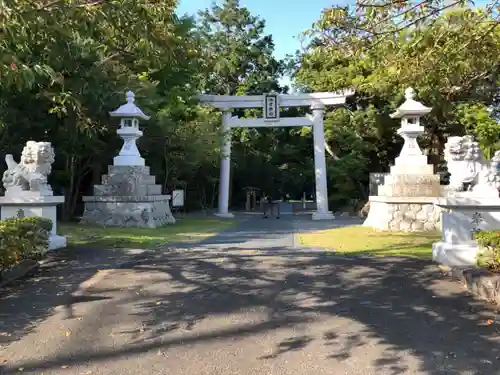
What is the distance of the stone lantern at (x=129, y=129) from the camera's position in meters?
15.2

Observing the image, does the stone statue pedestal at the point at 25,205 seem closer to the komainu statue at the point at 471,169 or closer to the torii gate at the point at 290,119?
the komainu statue at the point at 471,169

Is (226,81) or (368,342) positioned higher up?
(226,81)

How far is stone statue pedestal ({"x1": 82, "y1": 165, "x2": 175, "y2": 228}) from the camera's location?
14539 mm

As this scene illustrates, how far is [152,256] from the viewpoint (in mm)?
8336

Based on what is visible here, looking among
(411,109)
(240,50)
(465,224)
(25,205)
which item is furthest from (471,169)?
(240,50)

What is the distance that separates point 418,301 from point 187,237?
280 inches

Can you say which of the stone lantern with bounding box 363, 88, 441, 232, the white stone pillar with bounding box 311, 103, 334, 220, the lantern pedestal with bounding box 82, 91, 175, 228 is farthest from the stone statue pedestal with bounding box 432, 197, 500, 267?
the white stone pillar with bounding box 311, 103, 334, 220

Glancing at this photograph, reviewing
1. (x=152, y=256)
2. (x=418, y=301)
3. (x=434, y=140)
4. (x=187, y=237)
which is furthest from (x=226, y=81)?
(x=418, y=301)

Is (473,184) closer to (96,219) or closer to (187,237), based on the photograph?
(187,237)

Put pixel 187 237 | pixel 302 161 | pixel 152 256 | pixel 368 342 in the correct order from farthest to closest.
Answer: pixel 302 161
pixel 187 237
pixel 152 256
pixel 368 342

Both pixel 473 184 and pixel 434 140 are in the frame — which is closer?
pixel 473 184

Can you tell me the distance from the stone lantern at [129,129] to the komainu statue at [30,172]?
19.8ft

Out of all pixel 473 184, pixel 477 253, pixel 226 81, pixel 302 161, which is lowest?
pixel 477 253

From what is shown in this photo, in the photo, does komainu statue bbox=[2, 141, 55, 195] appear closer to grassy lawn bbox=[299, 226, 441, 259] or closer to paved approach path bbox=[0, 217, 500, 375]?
paved approach path bbox=[0, 217, 500, 375]
